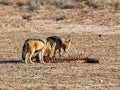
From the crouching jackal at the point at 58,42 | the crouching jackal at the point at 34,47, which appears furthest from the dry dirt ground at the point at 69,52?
the crouching jackal at the point at 58,42

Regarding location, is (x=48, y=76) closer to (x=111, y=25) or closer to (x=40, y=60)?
(x=40, y=60)

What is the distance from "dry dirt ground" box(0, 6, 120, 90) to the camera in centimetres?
1510

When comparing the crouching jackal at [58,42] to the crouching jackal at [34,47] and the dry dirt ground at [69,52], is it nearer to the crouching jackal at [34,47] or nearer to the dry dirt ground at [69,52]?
the crouching jackal at [34,47]

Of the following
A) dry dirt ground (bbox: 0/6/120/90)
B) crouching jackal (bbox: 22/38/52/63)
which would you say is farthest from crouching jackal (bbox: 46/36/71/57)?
dry dirt ground (bbox: 0/6/120/90)

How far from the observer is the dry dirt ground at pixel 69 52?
1510 cm

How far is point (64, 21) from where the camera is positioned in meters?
32.6

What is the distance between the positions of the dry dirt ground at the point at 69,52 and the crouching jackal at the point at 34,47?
0.89 ft

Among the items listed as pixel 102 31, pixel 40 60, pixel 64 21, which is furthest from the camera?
pixel 64 21

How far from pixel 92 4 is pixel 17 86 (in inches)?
1137

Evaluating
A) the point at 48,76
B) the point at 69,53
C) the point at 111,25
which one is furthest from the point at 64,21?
the point at 48,76

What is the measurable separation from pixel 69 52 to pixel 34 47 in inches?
139

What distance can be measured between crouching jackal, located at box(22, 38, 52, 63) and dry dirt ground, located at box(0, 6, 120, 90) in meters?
0.27

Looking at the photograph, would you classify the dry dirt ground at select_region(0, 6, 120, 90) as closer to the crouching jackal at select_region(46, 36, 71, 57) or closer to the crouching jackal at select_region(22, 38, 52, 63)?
the crouching jackal at select_region(22, 38, 52, 63)

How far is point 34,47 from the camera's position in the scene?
17750 mm
